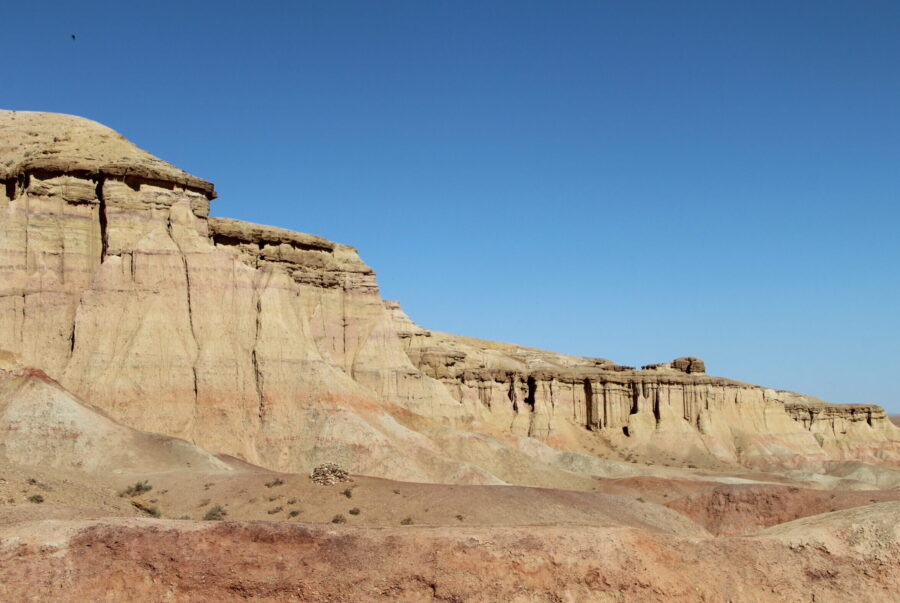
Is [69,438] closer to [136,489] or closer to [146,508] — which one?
[136,489]

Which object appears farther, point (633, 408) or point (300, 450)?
point (633, 408)

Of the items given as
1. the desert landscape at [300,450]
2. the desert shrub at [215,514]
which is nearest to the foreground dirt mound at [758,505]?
the desert landscape at [300,450]

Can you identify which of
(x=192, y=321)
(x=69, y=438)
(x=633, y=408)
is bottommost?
(x=69, y=438)

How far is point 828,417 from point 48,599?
3619 inches

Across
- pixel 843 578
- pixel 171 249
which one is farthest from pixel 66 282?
pixel 843 578

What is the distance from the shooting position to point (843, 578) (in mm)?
13555

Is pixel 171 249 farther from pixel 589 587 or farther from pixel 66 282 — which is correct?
pixel 589 587

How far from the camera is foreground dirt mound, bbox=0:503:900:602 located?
12594 mm

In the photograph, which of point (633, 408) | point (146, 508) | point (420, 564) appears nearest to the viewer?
point (420, 564)

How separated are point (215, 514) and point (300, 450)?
16561 millimetres

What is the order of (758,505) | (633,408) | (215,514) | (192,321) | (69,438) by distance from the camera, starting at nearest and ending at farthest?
(215,514), (69,438), (758,505), (192,321), (633,408)

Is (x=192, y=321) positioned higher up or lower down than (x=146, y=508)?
higher up

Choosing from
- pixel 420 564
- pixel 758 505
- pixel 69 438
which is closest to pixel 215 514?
pixel 69 438

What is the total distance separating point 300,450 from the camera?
40750 millimetres
